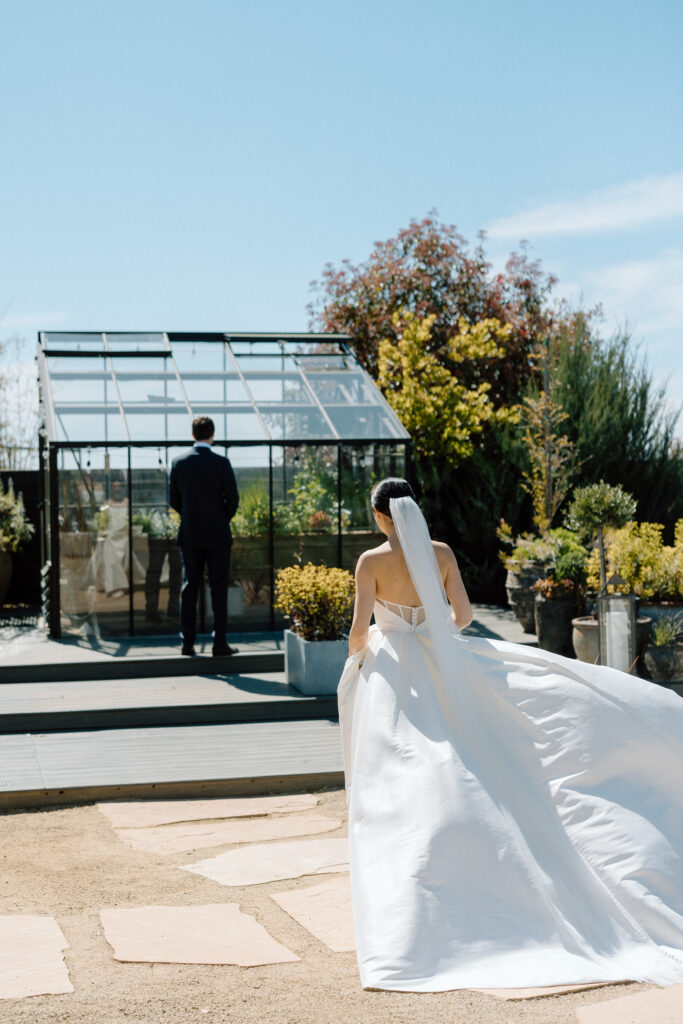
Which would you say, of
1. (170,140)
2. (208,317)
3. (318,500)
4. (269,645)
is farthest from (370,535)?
(208,317)

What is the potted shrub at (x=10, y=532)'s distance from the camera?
12.4 meters

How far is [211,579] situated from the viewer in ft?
28.3

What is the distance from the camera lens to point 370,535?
1059 centimetres

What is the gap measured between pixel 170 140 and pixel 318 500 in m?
3.89

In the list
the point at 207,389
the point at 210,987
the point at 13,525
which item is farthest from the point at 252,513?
the point at 210,987

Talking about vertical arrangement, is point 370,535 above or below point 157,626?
above

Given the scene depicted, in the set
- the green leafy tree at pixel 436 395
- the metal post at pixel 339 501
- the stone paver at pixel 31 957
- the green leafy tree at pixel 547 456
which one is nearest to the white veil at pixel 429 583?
the stone paver at pixel 31 957

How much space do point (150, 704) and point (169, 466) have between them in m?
3.16

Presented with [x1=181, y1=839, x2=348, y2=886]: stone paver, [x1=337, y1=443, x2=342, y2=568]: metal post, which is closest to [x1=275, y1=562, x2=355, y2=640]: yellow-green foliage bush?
[x1=337, y1=443, x2=342, y2=568]: metal post

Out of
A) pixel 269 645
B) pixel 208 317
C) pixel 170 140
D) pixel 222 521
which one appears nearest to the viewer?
pixel 222 521

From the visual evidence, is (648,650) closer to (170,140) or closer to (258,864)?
(258,864)

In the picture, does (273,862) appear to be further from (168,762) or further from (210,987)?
(168,762)

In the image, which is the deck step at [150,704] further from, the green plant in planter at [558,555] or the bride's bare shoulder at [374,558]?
the bride's bare shoulder at [374,558]

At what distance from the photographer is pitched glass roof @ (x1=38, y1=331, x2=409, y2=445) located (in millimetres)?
10250
